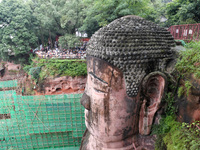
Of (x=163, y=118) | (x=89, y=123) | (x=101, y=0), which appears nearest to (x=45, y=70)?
(x=101, y=0)

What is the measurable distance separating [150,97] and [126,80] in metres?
0.68

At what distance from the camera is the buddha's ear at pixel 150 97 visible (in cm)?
Result: 269

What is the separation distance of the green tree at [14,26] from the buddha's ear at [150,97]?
57.6ft

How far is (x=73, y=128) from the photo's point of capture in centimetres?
688

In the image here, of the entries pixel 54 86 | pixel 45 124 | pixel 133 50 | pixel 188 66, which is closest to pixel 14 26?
pixel 54 86

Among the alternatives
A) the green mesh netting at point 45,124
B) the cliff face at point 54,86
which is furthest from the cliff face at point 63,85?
the green mesh netting at point 45,124

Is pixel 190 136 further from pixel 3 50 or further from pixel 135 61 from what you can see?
pixel 3 50

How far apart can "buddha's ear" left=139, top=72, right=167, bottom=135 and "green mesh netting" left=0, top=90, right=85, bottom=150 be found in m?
4.30

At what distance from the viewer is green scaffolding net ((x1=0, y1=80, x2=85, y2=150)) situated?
22.6 ft

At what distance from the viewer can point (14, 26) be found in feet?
54.1

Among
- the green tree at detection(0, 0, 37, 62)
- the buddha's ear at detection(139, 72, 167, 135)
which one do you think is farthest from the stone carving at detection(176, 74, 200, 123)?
the green tree at detection(0, 0, 37, 62)

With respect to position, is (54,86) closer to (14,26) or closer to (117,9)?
(14,26)

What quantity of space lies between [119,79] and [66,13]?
15.6m

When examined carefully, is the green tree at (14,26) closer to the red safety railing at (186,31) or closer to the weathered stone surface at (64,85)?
the weathered stone surface at (64,85)
